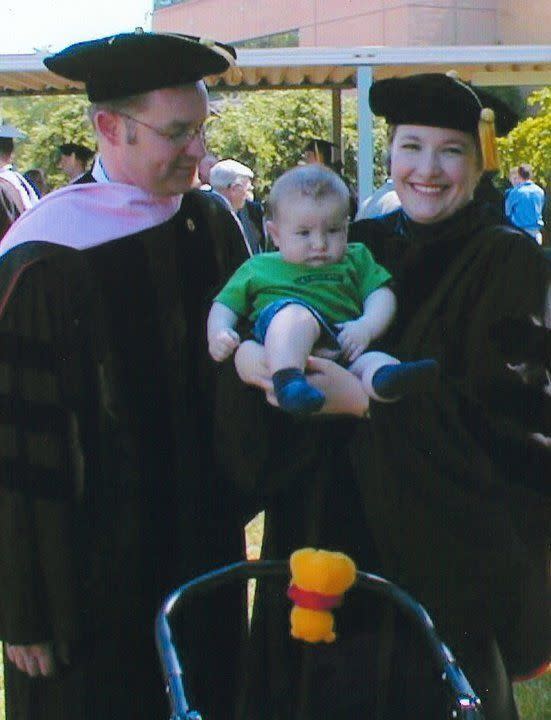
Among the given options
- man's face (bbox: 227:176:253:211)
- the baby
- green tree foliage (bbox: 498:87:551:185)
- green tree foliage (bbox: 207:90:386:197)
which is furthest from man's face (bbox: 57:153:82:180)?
green tree foliage (bbox: 207:90:386:197)

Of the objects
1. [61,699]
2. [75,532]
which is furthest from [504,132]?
[61,699]

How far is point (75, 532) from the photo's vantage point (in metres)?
2.64

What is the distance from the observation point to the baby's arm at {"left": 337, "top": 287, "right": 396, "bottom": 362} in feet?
7.93

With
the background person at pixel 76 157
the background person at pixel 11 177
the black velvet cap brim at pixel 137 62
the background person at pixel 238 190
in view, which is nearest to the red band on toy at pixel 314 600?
the black velvet cap brim at pixel 137 62

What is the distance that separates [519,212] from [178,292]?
32.9 feet

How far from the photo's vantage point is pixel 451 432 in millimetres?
2445

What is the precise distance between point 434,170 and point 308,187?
0.28 meters

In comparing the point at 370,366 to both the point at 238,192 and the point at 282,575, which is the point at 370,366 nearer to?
the point at 282,575

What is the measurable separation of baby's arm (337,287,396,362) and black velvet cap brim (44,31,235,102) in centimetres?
69

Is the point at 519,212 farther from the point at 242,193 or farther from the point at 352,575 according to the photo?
the point at 352,575

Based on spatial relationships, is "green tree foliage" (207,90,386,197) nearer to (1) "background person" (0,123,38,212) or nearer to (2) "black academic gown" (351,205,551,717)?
(1) "background person" (0,123,38,212)

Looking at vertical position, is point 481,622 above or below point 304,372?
below

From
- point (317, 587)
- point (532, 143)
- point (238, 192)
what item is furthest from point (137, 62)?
point (532, 143)

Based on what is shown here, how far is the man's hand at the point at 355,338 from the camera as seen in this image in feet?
7.93
